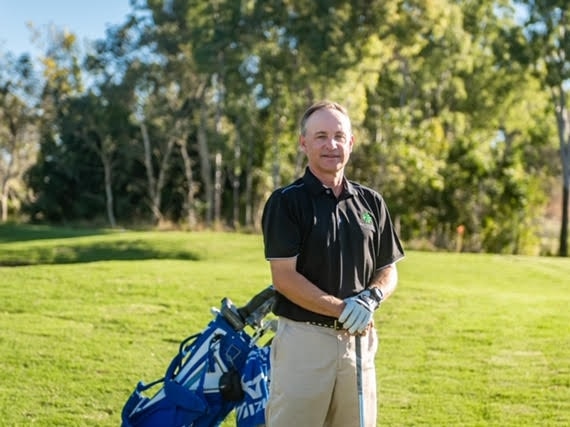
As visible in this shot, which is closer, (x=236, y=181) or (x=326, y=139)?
(x=326, y=139)

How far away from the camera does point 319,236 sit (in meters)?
3.40

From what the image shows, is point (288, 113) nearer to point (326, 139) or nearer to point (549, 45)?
point (549, 45)

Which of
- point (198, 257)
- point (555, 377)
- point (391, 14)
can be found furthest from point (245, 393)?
point (391, 14)

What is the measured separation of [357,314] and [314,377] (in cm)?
34

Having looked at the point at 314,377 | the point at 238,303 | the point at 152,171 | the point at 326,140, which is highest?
the point at 152,171

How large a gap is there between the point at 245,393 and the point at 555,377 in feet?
12.3

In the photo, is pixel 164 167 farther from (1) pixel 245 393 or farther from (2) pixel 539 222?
(1) pixel 245 393

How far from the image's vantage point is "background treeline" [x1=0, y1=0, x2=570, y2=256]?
1067 inches

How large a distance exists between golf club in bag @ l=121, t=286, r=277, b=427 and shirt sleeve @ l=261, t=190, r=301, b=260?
3.17 feet

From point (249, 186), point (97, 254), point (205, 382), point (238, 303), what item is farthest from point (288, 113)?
point (205, 382)

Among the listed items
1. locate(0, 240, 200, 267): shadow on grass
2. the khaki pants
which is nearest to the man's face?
the khaki pants

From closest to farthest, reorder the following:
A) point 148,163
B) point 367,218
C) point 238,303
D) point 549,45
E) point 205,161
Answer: point 367,218 → point 238,303 → point 549,45 → point 205,161 → point 148,163

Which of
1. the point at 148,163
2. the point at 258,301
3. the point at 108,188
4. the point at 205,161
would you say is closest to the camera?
the point at 258,301

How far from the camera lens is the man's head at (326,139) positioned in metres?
3.47
